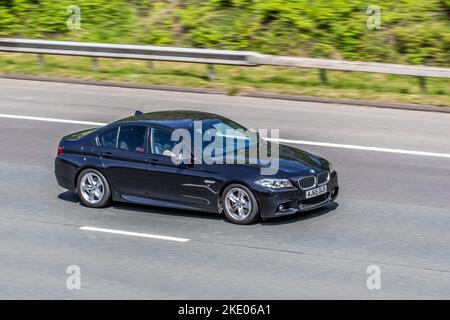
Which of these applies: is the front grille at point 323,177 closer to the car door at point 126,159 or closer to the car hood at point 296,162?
the car hood at point 296,162

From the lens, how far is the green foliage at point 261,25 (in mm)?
24891

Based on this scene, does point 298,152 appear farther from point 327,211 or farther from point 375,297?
point 375,297

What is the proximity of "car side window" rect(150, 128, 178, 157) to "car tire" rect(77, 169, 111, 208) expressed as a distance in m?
1.01

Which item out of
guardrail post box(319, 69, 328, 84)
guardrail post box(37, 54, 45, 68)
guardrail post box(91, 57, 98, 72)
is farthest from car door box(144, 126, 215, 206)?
guardrail post box(37, 54, 45, 68)

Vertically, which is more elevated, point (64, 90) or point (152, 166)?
point (152, 166)

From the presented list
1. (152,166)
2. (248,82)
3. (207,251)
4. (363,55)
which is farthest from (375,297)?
(363,55)

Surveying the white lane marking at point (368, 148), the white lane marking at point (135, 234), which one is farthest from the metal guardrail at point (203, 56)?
the white lane marking at point (135, 234)

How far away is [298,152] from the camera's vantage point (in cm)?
1482

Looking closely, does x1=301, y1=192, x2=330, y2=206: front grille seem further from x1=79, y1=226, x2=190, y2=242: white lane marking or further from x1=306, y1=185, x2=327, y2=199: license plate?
x1=79, y1=226, x2=190, y2=242: white lane marking

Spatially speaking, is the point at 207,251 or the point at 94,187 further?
the point at 94,187

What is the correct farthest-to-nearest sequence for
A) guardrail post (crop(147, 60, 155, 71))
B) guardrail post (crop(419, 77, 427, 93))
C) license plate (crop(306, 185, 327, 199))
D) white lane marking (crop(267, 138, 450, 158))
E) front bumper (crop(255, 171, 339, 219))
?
guardrail post (crop(147, 60, 155, 71)) < guardrail post (crop(419, 77, 427, 93)) < white lane marking (crop(267, 138, 450, 158)) < license plate (crop(306, 185, 327, 199)) < front bumper (crop(255, 171, 339, 219))

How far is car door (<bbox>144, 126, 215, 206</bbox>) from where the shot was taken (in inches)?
557

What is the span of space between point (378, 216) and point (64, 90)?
451 inches

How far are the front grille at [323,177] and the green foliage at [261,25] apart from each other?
428 inches
